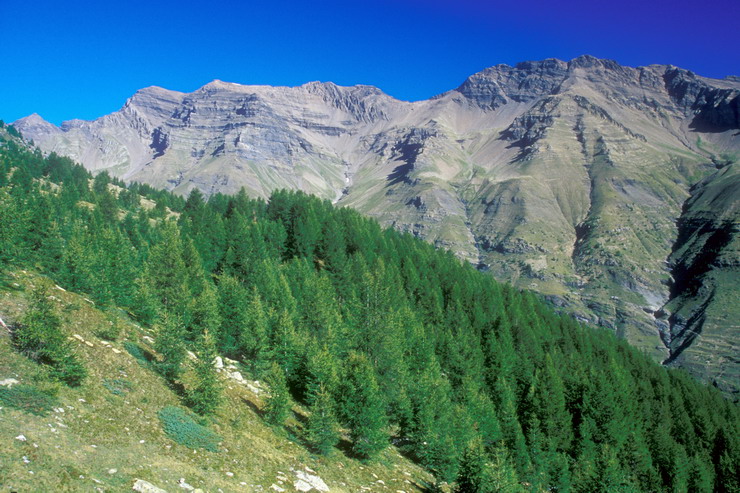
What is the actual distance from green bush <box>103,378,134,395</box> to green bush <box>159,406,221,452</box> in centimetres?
256

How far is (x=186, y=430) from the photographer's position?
23234 millimetres

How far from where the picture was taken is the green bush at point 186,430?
22353 mm

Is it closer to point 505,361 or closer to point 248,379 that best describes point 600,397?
point 505,361

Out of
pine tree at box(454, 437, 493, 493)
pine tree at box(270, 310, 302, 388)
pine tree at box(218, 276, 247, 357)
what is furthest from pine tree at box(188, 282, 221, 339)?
pine tree at box(454, 437, 493, 493)

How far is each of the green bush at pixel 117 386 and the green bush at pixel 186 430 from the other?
256 centimetres

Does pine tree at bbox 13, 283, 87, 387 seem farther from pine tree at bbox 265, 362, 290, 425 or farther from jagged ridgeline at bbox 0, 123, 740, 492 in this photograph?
pine tree at bbox 265, 362, 290, 425

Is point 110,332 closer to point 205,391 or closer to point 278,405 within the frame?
point 205,391

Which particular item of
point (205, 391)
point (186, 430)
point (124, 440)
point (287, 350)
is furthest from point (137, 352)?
point (287, 350)

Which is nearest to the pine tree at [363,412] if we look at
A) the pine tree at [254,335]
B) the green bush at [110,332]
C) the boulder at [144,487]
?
the pine tree at [254,335]

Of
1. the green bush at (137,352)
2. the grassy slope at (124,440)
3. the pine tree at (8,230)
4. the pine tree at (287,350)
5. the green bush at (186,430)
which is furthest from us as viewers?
the pine tree at (287,350)

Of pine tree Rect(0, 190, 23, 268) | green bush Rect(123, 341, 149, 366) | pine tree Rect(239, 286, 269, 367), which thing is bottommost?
green bush Rect(123, 341, 149, 366)

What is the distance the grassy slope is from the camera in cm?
1641

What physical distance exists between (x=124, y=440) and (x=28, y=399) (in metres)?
4.52

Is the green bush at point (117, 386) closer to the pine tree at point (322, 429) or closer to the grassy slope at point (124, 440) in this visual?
the grassy slope at point (124, 440)
